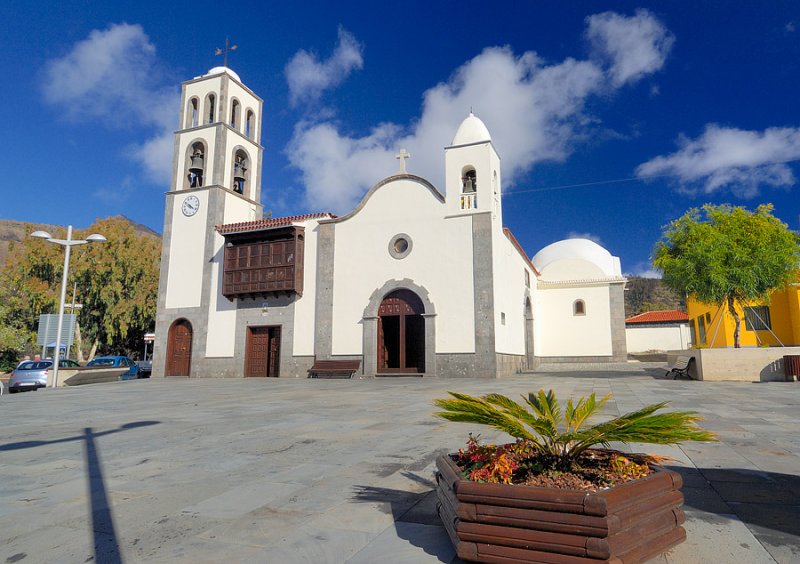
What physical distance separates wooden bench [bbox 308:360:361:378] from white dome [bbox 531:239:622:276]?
1538 cm

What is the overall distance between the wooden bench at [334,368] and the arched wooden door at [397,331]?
1.09 metres

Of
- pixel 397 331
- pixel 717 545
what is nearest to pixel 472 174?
pixel 397 331

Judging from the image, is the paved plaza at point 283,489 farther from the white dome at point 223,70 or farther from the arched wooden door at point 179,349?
the white dome at point 223,70

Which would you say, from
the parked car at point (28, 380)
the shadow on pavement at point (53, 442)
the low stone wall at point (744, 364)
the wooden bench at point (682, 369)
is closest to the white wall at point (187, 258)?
the parked car at point (28, 380)

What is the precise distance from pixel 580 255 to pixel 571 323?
433 centimetres

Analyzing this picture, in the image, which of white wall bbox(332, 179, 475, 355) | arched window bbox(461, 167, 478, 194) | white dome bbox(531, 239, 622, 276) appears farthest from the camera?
white dome bbox(531, 239, 622, 276)

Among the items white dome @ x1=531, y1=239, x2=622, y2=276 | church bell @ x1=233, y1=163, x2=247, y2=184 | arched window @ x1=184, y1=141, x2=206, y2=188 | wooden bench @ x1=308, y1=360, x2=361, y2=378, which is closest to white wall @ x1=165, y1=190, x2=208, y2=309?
arched window @ x1=184, y1=141, x2=206, y2=188

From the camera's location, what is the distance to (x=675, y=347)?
3919 centimetres

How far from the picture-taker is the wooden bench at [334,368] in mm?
20406

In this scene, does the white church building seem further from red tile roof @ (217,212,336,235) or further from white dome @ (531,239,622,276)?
white dome @ (531,239,622,276)

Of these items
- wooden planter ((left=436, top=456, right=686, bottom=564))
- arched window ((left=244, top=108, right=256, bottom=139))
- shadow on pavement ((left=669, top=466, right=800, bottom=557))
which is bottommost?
shadow on pavement ((left=669, top=466, right=800, bottom=557))

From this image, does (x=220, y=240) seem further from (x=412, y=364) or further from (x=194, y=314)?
→ (x=412, y=364)

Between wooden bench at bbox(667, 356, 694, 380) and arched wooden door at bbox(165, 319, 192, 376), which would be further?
arched wooden door at bbox(165, 319, 192, 376)

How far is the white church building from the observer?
19984mm
